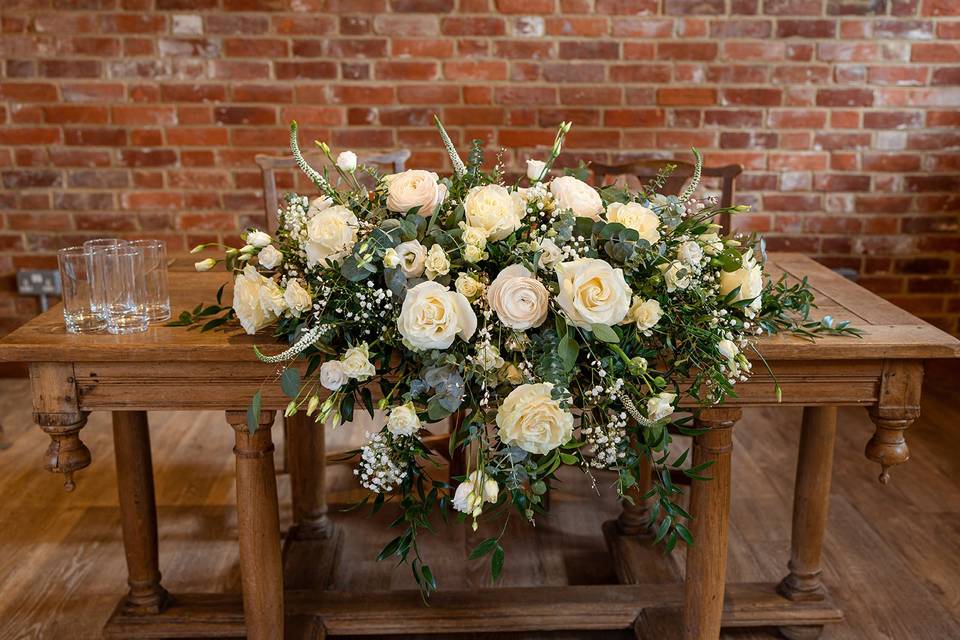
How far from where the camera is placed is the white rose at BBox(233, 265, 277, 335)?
1.60 meters

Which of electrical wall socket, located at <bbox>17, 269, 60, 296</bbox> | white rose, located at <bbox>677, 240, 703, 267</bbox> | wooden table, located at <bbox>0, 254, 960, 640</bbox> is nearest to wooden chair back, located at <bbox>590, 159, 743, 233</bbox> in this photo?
wooden table, located at <bbox>0, 254, 960, 640</bbox>

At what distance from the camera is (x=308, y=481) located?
248 cm

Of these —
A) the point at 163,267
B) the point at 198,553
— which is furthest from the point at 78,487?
the point at 163,267

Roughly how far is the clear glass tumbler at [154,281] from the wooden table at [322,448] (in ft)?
0.30

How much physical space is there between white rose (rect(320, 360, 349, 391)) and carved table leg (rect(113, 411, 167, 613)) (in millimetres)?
687

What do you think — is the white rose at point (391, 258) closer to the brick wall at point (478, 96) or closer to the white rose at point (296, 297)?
the white rose at point (296, 297)

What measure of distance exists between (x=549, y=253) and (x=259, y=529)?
2.56 feet

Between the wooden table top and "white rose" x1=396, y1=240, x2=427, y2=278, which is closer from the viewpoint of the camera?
"white rose" x1=396, y1=240, x2=427, y2=278

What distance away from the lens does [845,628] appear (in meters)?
2.14

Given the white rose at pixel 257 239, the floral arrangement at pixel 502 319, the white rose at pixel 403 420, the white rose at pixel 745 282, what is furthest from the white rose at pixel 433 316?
the white rose at pixel 745 282

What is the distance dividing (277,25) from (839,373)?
7.58ft

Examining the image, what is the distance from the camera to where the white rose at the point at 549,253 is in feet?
4.89

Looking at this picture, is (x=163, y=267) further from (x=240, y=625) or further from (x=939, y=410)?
(x=939, y=410)

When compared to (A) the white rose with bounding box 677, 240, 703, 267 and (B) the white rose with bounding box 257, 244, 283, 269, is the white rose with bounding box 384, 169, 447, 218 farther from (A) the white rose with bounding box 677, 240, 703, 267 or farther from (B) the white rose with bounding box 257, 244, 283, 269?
(A) the white rose with bounding box 677, 240, 703, 267
